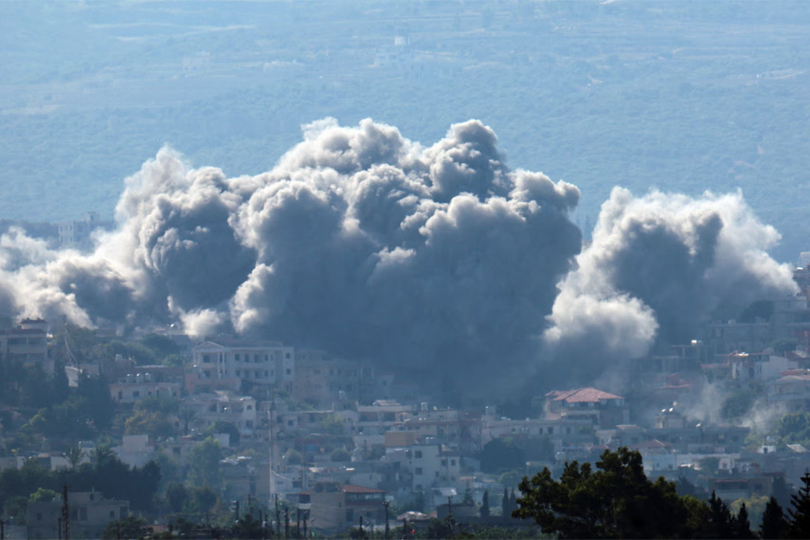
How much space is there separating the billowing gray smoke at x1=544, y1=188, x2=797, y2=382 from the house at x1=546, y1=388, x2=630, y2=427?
3.43m

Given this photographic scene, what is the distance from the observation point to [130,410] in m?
94.0

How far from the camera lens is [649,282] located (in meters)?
105

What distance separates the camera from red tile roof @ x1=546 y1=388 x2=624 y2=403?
9675 cm

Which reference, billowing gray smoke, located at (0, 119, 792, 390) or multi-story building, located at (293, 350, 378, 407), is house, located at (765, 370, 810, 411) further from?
multi-story building, located at (293, 350, 378, 407)

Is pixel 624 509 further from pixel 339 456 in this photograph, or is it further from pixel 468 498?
pixel 339 456

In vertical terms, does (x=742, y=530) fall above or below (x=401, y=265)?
below

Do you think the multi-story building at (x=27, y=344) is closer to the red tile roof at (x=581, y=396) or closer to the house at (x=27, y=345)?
the house at (x=27, y=345)

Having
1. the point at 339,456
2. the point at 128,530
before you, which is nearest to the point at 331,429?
the point at 339,456

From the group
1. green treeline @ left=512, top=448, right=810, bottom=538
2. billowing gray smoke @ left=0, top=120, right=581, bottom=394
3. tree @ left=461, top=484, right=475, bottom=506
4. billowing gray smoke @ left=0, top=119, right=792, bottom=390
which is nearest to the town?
tree @ left=461, top=484, right=475, bottom=506

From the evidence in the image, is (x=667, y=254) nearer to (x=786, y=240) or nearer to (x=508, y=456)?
(x=508, y=456)

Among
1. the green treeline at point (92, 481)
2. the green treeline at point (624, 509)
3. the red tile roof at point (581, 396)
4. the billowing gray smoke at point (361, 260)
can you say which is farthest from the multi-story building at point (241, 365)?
the green treeline at point (624, 509)

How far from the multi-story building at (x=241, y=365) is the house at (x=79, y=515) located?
24.8 m

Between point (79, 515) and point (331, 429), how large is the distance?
24.6 m

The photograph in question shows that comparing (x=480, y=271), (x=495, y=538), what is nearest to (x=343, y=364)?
(x=480, y=271)
